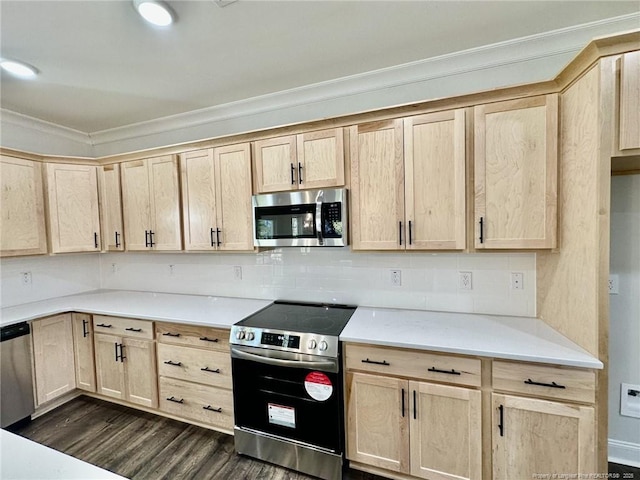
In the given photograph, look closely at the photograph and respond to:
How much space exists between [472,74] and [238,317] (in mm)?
2478

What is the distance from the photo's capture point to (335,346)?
174 cm

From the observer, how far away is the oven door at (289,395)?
1.77 meters

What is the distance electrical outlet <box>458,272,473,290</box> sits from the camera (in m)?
2.08

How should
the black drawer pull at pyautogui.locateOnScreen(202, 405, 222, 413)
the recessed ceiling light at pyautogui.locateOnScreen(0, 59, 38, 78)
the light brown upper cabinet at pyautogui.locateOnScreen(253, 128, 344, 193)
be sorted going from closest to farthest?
the recessed ceiling light at pyautogui.locateOnScreen(0, 59, 38, 78), the light brown upper cabinet at pyautogui.locateOnScreen(253, 128, 344, 193), the black drawer pull at pyautogui.locateOnScreen(202, 405, 222, 413)

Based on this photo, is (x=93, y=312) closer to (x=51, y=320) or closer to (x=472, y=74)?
(x=51, y=320)

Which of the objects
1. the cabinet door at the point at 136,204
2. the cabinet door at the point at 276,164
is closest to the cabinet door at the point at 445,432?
the cabinet door at the point at 276,164

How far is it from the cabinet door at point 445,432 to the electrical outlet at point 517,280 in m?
0.84

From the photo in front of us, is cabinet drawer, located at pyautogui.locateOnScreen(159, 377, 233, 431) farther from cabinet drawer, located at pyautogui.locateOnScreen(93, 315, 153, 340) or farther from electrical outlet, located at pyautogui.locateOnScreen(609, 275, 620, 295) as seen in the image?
electrical outlet, located at pyautogui.locateOnScreen(609, 275, 620, 295)

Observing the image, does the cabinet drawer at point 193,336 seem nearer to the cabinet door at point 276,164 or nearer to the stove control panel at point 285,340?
the stove control panel at point 285,340

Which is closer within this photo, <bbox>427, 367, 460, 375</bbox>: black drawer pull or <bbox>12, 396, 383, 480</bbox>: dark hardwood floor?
<bbox>427, 367, 460, 375</bbox>: black drawer pull

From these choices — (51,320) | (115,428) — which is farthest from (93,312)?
(115,428)

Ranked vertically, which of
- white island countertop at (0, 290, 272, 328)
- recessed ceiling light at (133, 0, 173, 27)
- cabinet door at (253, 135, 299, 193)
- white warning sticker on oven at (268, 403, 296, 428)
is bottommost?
white warning sticker on oven at (268, 403, 296, 428)

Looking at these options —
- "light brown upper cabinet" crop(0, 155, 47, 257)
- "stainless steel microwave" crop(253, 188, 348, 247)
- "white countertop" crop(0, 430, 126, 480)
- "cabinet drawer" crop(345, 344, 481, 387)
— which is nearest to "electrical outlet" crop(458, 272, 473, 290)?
"cabinet drawer" crop(345, 344, 481, 387)

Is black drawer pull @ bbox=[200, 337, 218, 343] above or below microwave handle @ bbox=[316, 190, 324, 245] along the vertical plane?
below
